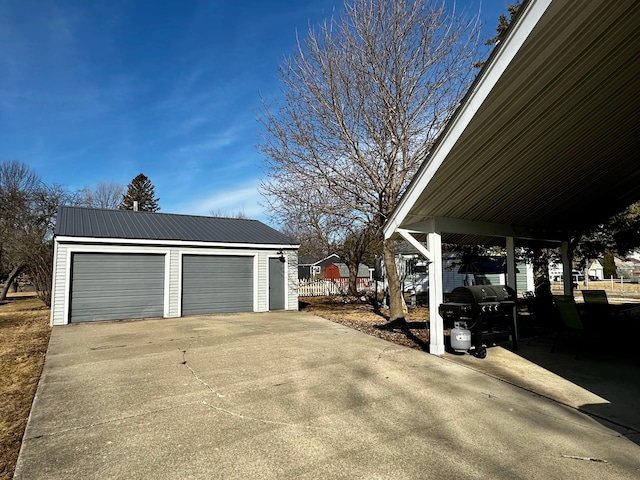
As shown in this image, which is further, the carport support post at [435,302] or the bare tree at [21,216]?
the bare tree at [21,216]

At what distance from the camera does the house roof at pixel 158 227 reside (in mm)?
11638

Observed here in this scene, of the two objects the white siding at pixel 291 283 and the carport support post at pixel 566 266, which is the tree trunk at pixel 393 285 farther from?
the white siding at pixel 291 283

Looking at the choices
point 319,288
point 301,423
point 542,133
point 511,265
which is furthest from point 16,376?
point 319,288

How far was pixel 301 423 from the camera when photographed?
3.74 metres

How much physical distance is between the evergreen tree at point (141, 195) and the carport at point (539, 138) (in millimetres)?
38669

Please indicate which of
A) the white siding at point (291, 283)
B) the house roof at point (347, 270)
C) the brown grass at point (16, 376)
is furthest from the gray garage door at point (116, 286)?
the house roof at point (347, 270)

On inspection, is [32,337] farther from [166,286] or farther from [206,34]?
[206,34]

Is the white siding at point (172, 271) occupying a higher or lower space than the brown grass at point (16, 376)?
higher

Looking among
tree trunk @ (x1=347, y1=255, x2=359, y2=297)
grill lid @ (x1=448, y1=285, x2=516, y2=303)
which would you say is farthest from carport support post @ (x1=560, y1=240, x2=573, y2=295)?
tree trunk @ (x1=347, y1=255, x2=359, y2=297)

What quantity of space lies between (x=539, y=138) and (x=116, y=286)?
1161cm

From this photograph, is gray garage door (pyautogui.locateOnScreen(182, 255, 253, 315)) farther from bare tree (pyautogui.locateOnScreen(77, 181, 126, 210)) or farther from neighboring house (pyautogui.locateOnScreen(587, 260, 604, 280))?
neighboring house (pyautogui.locateOnScreen(587, 260, 604, 280))

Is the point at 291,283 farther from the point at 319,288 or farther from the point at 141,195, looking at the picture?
the point at 141,195

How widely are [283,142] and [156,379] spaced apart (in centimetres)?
714

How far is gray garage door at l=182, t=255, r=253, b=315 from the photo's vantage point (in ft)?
41.2
